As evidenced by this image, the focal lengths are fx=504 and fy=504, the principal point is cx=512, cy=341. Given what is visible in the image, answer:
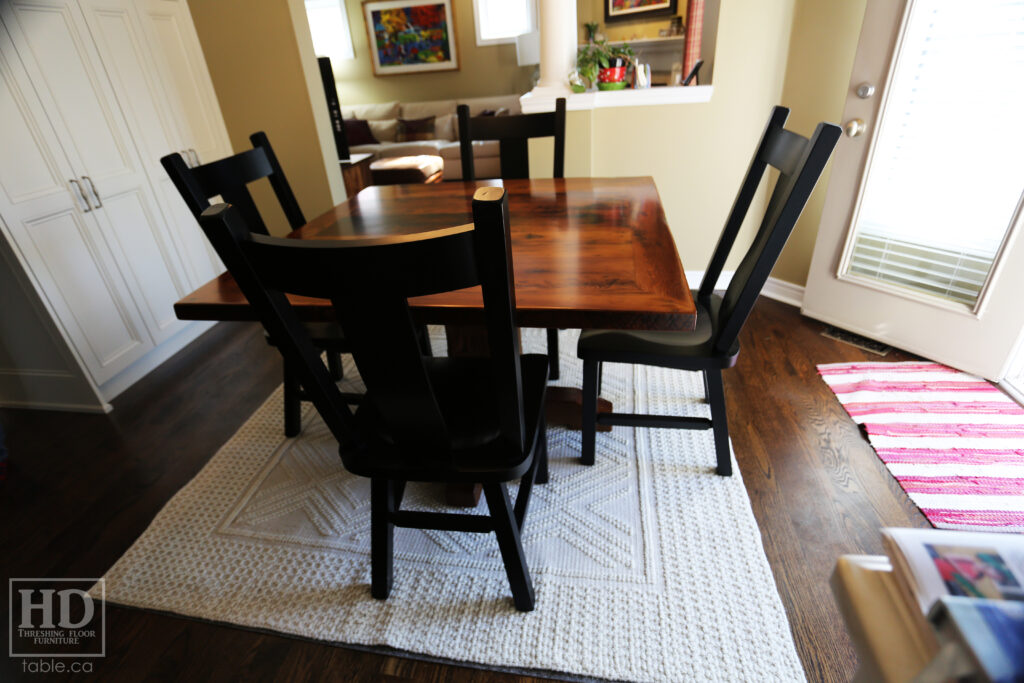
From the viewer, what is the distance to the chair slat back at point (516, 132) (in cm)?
195

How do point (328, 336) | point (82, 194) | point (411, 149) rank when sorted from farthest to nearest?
point (411, 149)
point (82, 194)
point (328, 336)

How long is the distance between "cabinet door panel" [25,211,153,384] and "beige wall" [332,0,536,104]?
16.6 ft

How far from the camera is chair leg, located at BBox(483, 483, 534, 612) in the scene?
113 centimetres

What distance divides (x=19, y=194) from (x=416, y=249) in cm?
205

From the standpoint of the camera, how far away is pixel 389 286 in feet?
2.44

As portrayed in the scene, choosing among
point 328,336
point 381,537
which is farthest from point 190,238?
point 381,537

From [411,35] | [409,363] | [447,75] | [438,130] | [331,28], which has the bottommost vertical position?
[438,130]

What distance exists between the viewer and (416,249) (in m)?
0.70

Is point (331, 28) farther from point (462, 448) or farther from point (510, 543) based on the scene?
point (510, 543)

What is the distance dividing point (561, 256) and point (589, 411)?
0.56 m

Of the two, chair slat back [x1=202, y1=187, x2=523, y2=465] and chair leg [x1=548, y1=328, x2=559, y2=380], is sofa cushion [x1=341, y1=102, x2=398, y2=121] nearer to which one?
chair leg [x1=548, y1=328, x2=559, y2=380]

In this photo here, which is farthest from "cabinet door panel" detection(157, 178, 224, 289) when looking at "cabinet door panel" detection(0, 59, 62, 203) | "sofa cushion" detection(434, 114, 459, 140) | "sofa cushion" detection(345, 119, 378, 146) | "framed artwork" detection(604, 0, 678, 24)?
"framed artwork" detection(604, 0, 678, 24)

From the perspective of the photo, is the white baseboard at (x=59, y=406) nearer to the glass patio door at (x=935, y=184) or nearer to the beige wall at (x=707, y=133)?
the beige wall at (x=707, y=133)

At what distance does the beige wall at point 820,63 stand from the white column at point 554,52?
0.99 m
